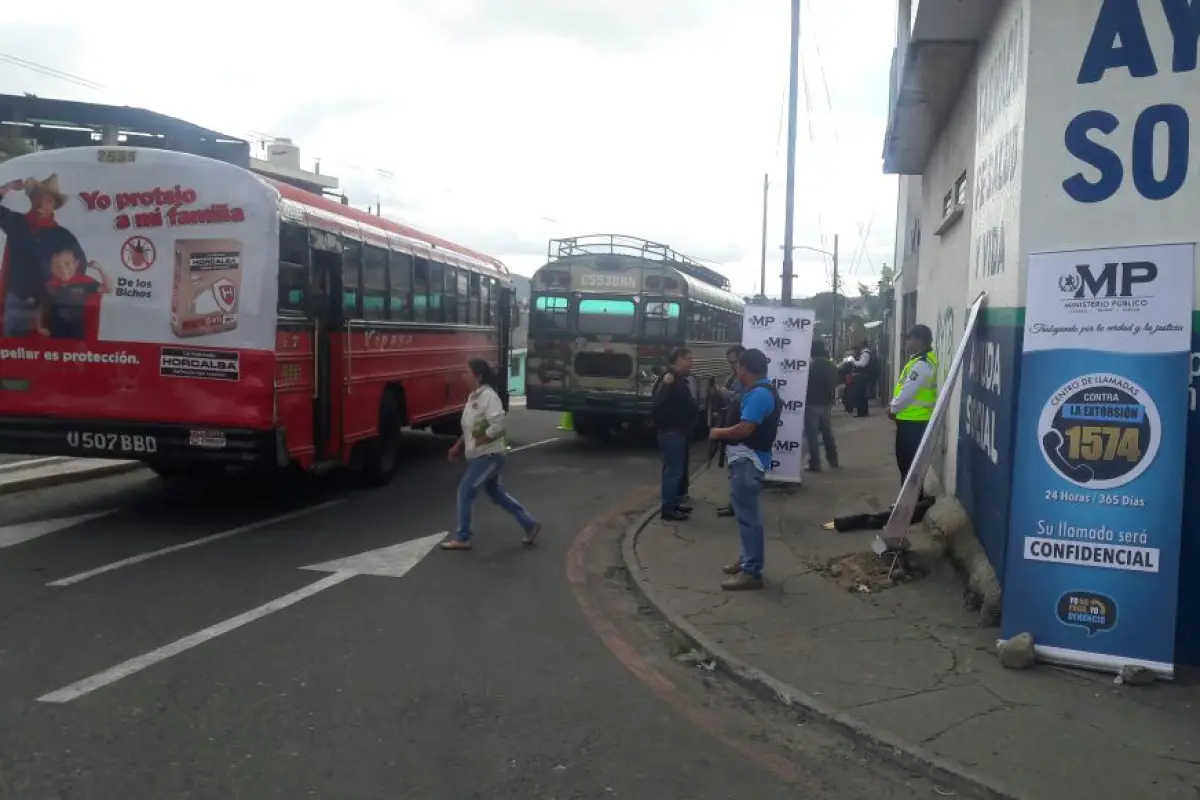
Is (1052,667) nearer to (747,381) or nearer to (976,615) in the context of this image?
(976,615)

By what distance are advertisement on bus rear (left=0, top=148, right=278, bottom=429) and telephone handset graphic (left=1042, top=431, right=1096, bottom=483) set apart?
21.4ft

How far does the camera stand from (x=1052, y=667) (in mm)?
6102

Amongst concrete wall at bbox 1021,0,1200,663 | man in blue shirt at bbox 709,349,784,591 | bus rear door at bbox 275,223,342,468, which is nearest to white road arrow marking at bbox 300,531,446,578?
bus rear door at bbox 275,223,342,468

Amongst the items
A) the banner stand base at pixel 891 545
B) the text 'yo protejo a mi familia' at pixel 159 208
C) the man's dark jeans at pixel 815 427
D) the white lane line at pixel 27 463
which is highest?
the text 'yo protejo a mi familia' at pixel 159 208

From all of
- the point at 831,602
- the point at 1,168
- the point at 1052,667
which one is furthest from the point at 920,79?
the point at 1,168

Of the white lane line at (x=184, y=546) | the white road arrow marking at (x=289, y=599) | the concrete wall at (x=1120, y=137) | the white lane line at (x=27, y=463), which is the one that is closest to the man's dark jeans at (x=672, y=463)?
the white road arrow marking at (x=289, y=599)

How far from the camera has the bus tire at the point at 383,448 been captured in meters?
12.7

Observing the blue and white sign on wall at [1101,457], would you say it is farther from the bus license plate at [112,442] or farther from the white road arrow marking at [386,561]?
the bus license plate at [112,442]

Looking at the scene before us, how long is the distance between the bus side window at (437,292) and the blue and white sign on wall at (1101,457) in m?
9.79

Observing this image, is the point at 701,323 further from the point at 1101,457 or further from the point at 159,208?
the point at 1101,457

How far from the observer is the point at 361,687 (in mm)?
5781

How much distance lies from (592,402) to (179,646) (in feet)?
37.8

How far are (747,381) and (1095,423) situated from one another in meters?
2.80

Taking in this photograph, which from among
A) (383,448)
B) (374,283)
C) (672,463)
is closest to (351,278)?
(374,283)
